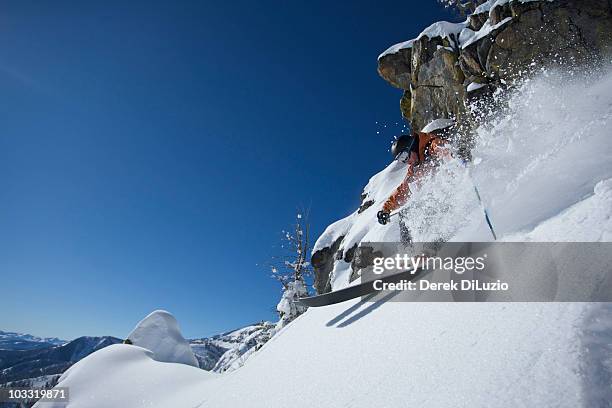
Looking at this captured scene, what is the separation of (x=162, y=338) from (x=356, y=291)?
2761 centimetres

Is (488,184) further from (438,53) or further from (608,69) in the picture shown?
(438,53)

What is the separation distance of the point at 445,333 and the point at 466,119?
44.0ft

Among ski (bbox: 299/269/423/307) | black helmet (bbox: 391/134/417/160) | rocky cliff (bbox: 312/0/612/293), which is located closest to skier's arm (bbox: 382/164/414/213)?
black helmet (bbox: 391/134/417/160)

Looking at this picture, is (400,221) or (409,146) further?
(400,221)

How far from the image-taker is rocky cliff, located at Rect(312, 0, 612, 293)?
32.8 ft

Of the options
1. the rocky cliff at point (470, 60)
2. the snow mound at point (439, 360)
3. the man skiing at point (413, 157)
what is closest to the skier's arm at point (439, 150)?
the man skiing at point (413, 157)

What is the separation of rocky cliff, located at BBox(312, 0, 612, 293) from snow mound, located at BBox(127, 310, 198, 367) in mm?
17390

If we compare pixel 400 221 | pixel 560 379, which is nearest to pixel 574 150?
pixel 560 379

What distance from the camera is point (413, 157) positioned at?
6.21 m

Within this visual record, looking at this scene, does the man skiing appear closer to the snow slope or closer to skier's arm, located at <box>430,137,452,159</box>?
skier's arm, located at <box>430,137,452,159</box>

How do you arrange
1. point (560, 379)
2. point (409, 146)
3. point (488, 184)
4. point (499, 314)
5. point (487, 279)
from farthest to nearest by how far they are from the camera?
point (409, 146)
point (488, 184)
point (487, 279)
point (499, 314)
point (560, 379)

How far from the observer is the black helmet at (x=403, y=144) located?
628 centimetres

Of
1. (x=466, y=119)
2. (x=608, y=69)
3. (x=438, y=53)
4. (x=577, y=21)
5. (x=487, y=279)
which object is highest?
(x=438, y=53)

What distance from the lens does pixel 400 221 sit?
724 centimetres
